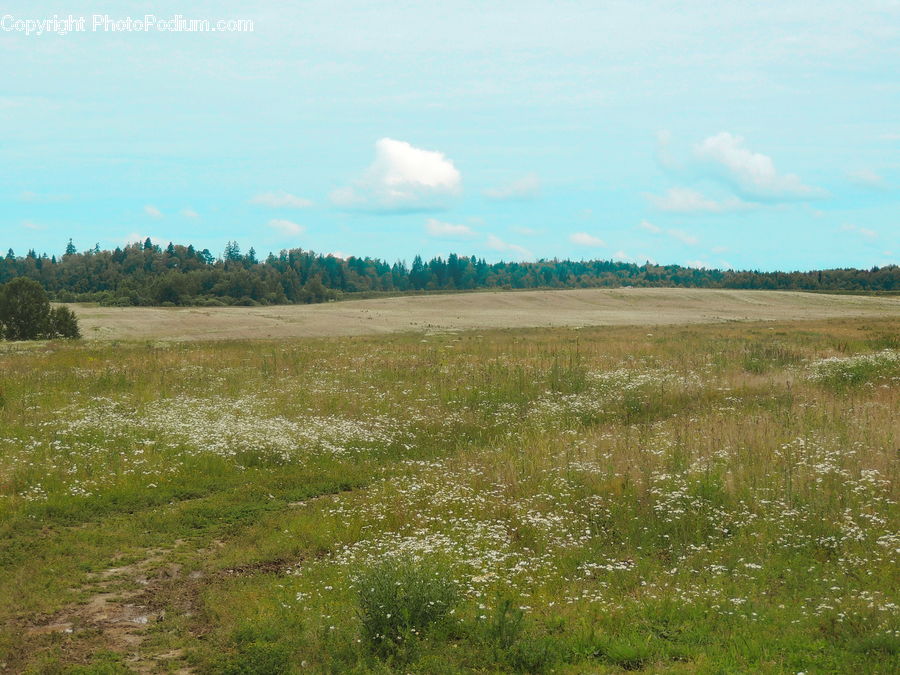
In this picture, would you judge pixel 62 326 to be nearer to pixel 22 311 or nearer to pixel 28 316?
pixel 28 316

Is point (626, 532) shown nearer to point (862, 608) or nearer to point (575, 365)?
point (862, 608)

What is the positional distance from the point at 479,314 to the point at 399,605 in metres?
72.2

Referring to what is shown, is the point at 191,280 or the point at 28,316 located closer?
the point at 28,316

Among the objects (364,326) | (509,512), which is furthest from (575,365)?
(364,326)

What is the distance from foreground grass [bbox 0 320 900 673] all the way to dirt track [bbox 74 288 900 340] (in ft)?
105

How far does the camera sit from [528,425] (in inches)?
808

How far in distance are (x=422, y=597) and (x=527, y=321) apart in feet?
201

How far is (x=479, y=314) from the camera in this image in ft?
263

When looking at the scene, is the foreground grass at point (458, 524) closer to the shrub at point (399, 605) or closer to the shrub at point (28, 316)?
the shrub at point (399, 605)

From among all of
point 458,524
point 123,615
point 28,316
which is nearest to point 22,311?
point 28,316

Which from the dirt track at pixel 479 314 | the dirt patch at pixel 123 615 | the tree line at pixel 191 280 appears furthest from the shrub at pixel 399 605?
the tree line at pixel 191 280

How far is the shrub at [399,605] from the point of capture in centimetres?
813

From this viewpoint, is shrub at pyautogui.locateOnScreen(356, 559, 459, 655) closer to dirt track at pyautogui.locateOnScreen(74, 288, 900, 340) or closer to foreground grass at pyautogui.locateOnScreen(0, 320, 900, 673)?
foreground grass at pyautogui.locateOnScreen(0, 320, 900, 673)

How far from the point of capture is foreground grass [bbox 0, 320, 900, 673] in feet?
26.4
